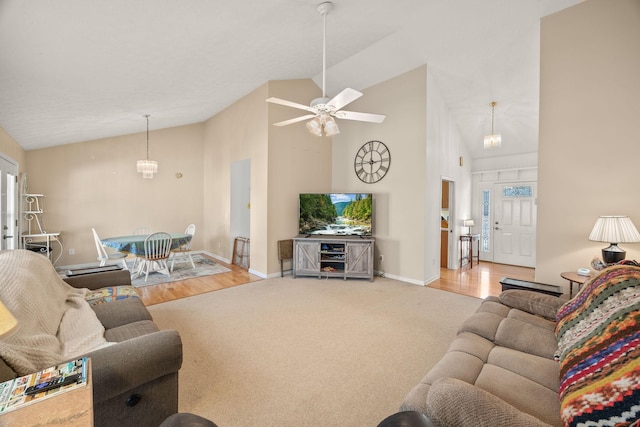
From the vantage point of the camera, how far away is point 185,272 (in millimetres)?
5297

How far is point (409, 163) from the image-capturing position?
183 inches

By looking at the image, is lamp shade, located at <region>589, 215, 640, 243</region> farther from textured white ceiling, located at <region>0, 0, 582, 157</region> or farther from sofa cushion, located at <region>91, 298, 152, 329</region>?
sofa cushion, located at <region>91, 298, 152, 329</region>

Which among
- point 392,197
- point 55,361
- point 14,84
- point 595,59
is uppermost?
point 595,59

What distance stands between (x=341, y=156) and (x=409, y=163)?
1.46 metres

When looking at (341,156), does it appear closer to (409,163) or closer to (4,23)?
(409,163)

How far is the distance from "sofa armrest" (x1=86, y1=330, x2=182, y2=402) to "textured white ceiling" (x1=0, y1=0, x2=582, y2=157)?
7.48 ft

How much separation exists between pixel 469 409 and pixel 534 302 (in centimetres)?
157

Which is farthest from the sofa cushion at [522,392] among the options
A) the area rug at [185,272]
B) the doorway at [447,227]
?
the area rug at [185,272]

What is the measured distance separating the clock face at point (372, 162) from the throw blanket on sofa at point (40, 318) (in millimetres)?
4296

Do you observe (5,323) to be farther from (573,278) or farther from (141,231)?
(141,231)

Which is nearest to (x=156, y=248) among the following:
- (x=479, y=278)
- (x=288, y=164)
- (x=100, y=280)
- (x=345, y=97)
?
(x=100, y=280)

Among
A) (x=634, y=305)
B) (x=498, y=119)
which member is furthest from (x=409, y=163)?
(x=634, y=305)

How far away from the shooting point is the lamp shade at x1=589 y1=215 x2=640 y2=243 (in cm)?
245

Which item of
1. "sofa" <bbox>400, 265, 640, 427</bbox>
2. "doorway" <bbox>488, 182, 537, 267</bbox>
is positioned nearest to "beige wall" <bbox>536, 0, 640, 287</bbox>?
A: "sofa" <bbox>400, 265, 640, 427</bbox>
